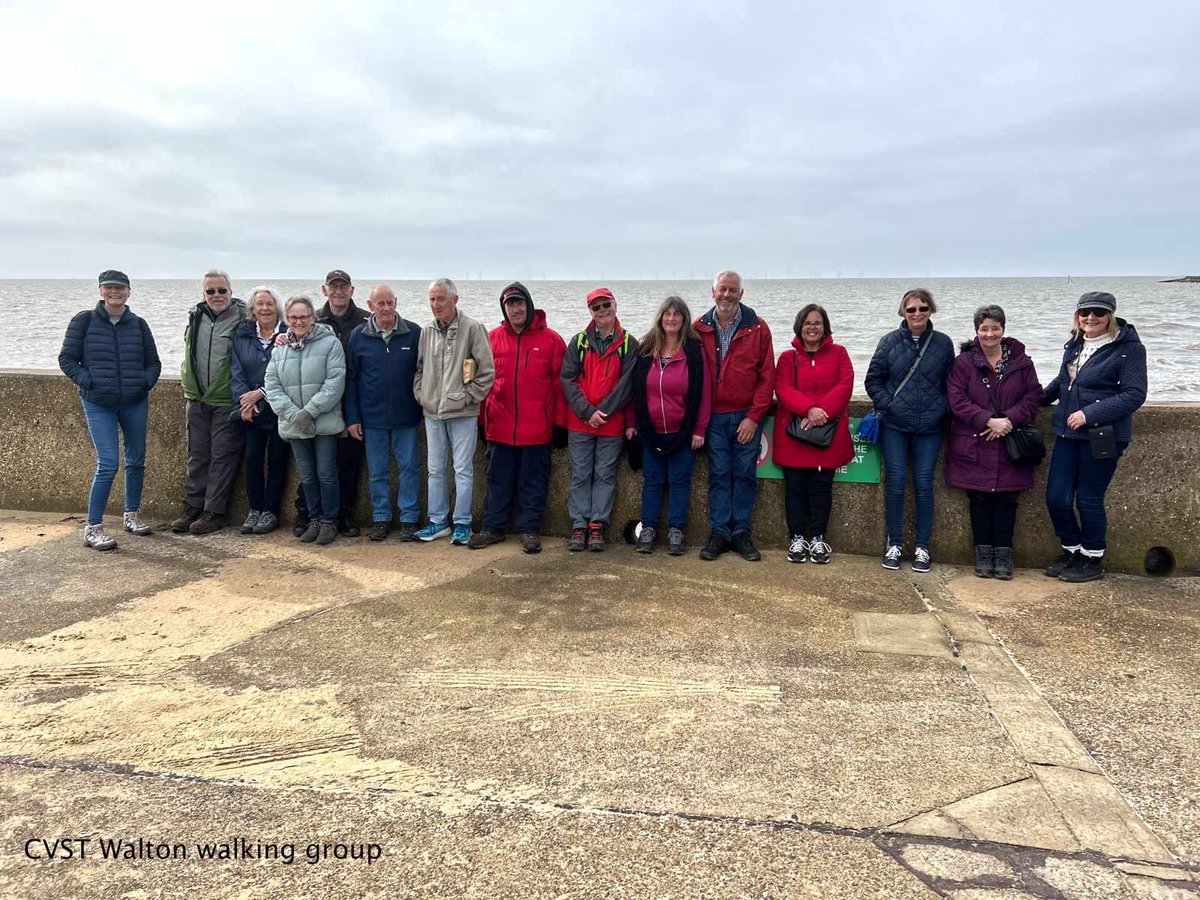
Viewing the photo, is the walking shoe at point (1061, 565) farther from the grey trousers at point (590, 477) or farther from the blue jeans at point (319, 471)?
the blue jeans at point (319, 471)

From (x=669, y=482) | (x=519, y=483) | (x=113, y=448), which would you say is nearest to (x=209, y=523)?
(x=113, y=448)

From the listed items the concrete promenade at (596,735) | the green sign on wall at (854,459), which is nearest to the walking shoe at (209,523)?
the concrete promenade at (596,735)

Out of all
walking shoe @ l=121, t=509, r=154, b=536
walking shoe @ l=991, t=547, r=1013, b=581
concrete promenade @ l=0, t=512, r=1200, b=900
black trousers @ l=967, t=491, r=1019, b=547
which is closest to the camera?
concrete promenade @ l=0, t=512, r=1200, b=900

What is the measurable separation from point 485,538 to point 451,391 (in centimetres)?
103

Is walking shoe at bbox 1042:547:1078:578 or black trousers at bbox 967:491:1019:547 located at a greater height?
black trousers at bbox 967:491:1019:547

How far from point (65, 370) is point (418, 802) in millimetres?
4446

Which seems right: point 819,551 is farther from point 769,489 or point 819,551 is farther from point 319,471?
point 319,471

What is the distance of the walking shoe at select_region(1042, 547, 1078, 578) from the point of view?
477 cm

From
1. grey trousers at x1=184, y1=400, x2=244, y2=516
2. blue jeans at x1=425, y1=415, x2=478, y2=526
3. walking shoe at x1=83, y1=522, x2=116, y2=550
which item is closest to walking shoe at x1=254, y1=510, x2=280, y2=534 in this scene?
grey trousers at x1=184, y1=400, x2=244, y2=516

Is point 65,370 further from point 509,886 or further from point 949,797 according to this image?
point 949,797

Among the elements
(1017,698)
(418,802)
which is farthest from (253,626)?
(1017,698)

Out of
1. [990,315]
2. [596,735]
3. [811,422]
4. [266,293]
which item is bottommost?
[596,735]

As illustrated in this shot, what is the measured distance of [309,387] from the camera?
214 inches

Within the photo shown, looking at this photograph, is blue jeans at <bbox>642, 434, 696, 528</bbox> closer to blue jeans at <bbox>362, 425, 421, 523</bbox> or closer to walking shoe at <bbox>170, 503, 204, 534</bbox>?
blue jeans at <bbox>362, 425, 421, 523</bbox>
